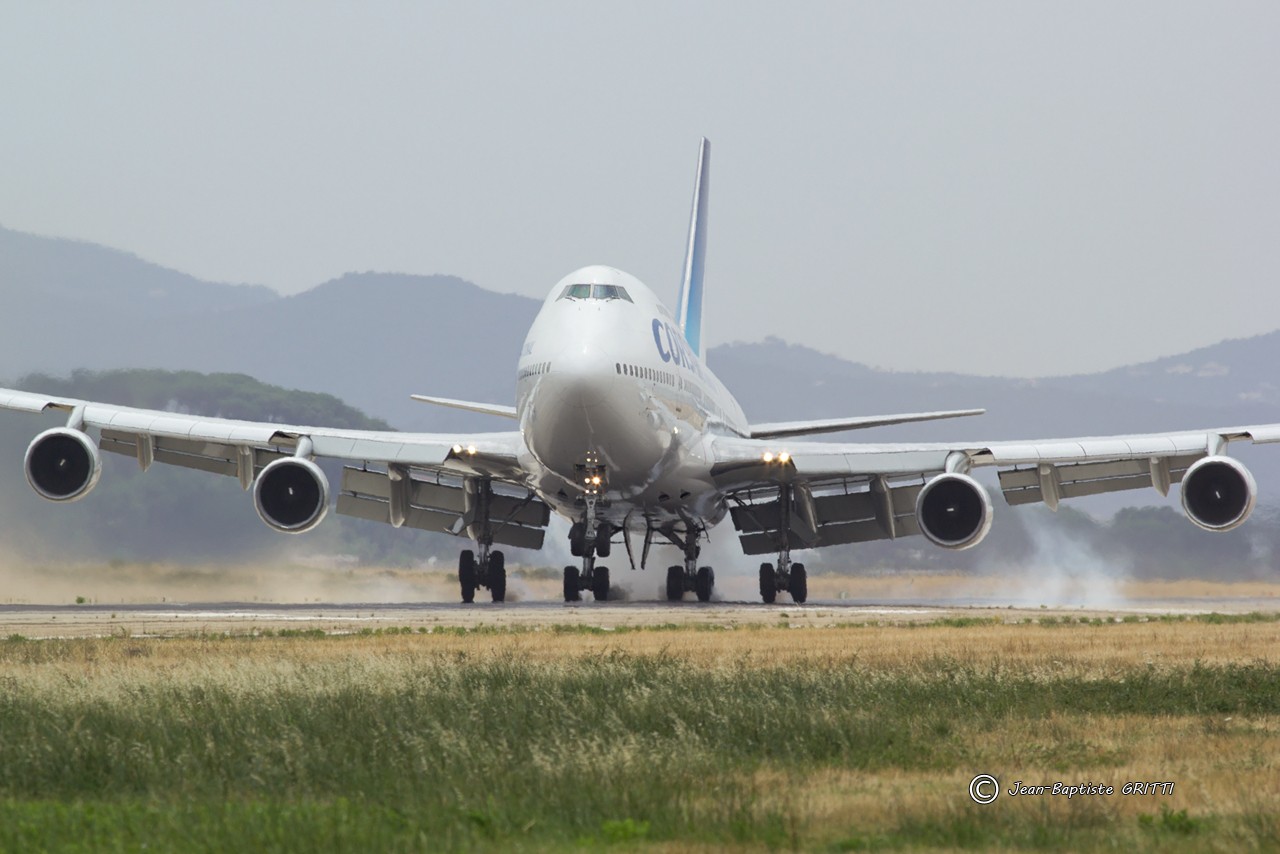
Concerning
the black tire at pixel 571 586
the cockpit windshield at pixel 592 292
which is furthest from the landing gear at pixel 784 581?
the cockpit windshield at pixel 592 292

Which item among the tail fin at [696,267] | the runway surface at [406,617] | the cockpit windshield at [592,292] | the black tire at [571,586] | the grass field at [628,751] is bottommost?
the grass field at [628,751]

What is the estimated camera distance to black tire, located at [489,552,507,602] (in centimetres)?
3325

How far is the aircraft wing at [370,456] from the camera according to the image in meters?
29.1

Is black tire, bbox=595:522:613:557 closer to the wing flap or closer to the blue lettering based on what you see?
the blue lettering

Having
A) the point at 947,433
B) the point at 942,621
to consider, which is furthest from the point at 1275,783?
the point at 947,433

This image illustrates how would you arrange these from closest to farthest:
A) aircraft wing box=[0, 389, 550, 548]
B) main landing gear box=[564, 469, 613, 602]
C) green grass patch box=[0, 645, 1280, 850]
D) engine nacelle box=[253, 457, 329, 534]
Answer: green grass patch box=[0, 645, 1280, 850] → engine nacelle box=[253, 457, 329, 534] → aircraft wing box=[0, 389, 550, 548] → main landing gear box=[564, 469, 613, 602]

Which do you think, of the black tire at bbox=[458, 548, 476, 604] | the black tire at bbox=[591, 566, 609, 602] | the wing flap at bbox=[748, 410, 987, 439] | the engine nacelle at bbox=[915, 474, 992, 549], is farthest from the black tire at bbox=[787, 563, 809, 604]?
the black tire at bbox=[458, 548, 476, 604]

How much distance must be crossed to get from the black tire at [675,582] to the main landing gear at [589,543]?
1.97m

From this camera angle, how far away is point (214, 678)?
41.2 ft

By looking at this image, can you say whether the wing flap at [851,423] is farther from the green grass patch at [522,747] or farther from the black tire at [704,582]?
the green grass patch at [522,747]

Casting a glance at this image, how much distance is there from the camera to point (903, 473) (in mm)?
31281

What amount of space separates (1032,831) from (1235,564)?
1709 inches

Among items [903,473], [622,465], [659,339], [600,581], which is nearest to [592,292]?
[659,339]

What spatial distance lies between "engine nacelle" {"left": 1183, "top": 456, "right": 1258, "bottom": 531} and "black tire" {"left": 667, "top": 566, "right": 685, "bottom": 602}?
10.9 meters
